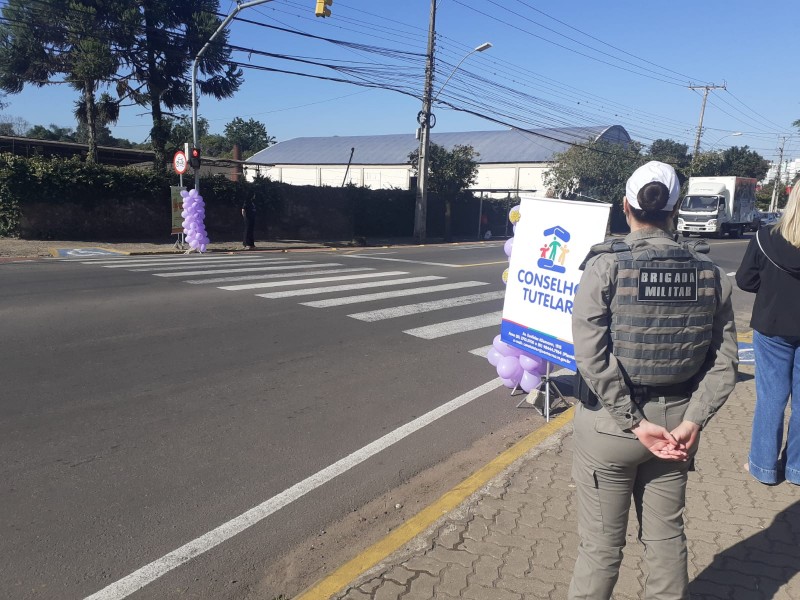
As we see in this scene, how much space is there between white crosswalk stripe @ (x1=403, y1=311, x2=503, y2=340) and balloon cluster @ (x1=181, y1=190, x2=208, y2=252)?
11969 mm

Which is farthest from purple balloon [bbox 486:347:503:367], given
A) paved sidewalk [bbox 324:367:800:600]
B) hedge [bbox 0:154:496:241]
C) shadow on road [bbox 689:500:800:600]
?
hedge [bbox 0:154:496:241]

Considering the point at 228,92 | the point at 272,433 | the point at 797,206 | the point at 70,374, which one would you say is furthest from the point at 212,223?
the point at 797,206

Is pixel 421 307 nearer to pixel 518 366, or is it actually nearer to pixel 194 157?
pixel 518 366

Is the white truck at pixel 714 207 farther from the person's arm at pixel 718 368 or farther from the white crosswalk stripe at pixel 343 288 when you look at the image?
the person's arm at pixel 718 368

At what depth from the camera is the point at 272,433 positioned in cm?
495

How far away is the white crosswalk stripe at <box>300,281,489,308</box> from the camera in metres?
10.3

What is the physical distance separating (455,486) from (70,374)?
13.6 feet

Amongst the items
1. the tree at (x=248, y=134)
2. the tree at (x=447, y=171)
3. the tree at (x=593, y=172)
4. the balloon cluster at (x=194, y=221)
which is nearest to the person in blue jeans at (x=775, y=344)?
the balloon cluster at (x=194, y=221)

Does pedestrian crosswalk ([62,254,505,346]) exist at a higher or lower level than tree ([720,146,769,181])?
lower

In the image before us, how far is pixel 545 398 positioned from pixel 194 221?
1585 centimetres

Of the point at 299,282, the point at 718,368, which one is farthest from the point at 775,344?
the point at 299,282

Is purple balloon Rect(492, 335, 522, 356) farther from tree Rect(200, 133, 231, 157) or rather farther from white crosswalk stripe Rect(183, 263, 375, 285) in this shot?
tree Rect(200, 133, 231, 157)

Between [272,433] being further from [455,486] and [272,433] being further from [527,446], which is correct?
[527,446]

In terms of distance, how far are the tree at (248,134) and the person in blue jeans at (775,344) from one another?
3857 inches
